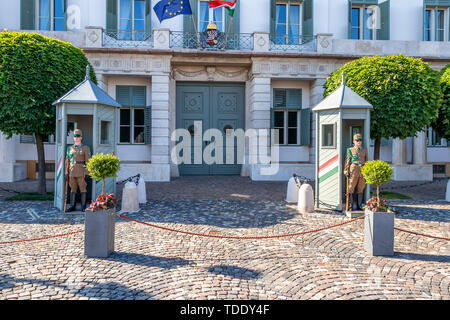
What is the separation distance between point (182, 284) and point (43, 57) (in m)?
7.73

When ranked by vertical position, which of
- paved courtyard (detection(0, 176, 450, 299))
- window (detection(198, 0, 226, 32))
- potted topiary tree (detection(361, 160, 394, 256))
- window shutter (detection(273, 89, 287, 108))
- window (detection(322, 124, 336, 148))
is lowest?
paved courtyard (detection(0, 176, 450, 299))

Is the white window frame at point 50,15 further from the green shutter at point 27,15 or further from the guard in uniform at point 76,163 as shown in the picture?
the guard in uniform at point 76,163

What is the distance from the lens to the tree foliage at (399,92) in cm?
913

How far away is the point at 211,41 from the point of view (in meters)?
14.2

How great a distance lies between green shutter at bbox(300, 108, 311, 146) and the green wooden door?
2.79 meters

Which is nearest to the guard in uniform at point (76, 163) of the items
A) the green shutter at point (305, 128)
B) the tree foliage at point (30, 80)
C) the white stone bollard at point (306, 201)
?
the tree foliage at point (30, 80)

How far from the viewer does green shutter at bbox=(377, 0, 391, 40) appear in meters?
15.2

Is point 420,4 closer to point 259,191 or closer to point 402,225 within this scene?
point 259,191

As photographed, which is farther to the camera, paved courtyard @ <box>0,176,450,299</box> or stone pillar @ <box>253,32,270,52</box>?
stone pillar @ <box>253,32,270,52</box>

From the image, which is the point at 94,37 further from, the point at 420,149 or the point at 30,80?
the point at 420,149

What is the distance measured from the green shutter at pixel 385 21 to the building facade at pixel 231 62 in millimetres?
47

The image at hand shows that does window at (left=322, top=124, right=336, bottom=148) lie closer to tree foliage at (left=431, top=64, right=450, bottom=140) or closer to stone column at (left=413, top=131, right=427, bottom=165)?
tree foliage at (left=431, top=64, right=450, bottom=140)

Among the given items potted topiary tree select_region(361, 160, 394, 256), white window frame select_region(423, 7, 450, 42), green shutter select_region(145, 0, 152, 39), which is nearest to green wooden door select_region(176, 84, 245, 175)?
green shutter select_region(145, 0, 152, 39)

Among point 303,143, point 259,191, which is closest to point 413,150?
point 303,143
